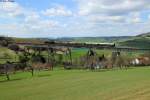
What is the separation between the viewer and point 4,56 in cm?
9019

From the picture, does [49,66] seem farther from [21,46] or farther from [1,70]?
[21,46]

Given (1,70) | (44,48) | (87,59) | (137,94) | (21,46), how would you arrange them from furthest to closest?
(21,46), (44,48), (87,59), (1,70), (137,94)

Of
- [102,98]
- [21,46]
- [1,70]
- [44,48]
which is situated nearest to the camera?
[102,98]

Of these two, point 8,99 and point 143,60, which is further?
point 143,60

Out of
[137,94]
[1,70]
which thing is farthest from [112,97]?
[1,70]

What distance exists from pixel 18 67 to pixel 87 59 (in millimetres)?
24245

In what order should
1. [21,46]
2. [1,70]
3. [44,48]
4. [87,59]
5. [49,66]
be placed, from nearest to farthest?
1. [1,70]
2. [49,66]
3. [87,59]
4. [44,48]
5. [21,46]

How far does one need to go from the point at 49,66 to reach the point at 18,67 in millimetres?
12372

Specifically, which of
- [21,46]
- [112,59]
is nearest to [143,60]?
[112,59]

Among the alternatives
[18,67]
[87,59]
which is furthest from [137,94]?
[87,59]

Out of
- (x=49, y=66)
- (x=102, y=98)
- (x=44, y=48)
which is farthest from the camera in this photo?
(x=44, y=48)

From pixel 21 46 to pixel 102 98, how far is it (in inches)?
3400

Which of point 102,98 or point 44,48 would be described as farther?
point 44,48

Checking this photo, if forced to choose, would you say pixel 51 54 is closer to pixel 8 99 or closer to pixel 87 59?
pixel 87 59
